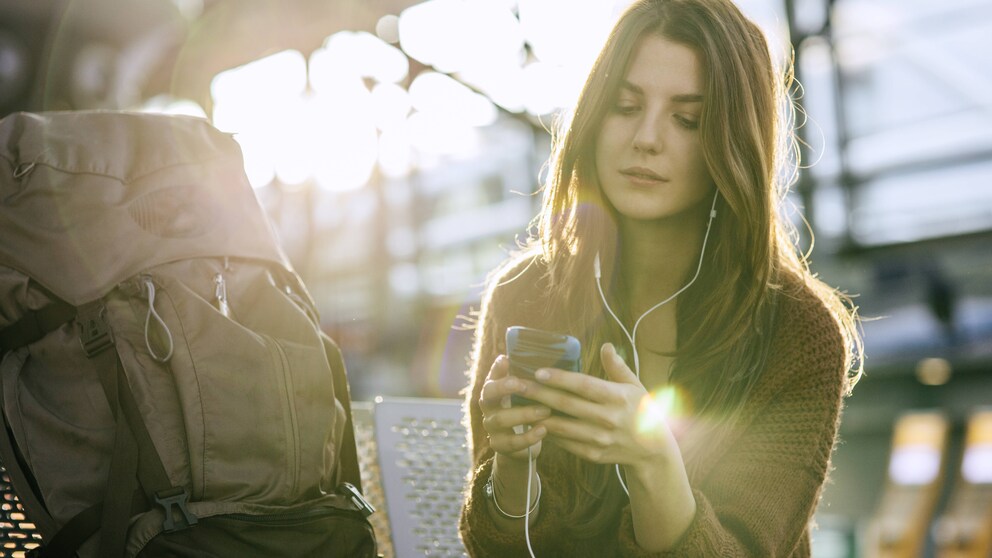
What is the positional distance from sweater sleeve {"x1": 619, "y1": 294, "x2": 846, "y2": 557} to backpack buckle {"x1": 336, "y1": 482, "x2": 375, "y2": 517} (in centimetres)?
43

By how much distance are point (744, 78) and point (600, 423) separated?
629 millimetres

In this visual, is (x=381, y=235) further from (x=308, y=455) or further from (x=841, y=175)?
(x=308, y=455)

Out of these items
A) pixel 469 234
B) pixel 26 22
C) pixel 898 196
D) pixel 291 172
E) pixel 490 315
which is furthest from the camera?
pixel 469 234

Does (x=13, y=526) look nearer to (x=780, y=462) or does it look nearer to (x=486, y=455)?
(x=486, y=455)

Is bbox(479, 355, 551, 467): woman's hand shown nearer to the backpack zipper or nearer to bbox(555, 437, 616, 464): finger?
bbox(555, 437, 616, 464): finger

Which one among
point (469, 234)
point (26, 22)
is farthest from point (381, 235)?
point (26, 22)

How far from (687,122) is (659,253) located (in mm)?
257

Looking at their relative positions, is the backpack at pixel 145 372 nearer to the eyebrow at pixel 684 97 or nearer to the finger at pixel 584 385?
the finger at pixel 584 385

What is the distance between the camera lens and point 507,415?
1146 millimetres

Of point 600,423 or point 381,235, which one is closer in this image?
point 600,423

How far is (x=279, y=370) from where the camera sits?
1.38 m

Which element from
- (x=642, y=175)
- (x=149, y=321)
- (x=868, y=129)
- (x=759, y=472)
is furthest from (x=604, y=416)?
(x=868, y=129)

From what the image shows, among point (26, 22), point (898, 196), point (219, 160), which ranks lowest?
point (898, 196)

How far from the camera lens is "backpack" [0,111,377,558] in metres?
1.27
